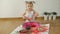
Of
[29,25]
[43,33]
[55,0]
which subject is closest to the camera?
[43,33]

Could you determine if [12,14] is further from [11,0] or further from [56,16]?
[56,16]

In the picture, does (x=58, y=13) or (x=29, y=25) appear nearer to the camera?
(x=29, y=25)

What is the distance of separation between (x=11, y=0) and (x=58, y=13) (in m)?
1.12

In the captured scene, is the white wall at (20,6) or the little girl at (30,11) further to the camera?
the white wall at (20,6)

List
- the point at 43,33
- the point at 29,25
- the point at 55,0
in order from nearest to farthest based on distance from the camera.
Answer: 1. the point at 43,33
2. the point at 29,25
3. the point at 55,0

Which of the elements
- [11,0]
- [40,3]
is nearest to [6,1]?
[11,0]

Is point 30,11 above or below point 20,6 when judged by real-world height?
above

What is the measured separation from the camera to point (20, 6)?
292cm

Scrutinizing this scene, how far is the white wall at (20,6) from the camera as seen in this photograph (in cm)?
289

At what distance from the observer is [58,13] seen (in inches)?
115

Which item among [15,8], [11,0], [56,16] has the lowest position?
[56,16]

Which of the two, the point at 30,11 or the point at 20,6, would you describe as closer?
the point at 30,11

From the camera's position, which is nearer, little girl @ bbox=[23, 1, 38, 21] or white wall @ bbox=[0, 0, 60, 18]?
little girl @ bbox=[23, 1, 38, 21]

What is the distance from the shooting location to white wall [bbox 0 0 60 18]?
114 inches
